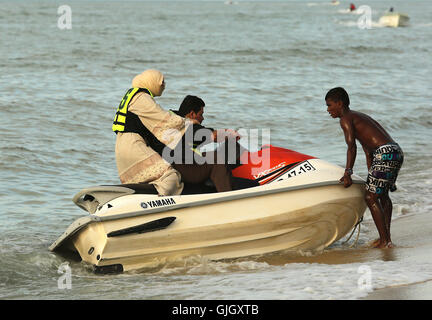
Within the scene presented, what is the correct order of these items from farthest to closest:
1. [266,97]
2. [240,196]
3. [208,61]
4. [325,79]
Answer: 1. [208,61]
2. [325,79]
3. [266,97]
4. [240,196]

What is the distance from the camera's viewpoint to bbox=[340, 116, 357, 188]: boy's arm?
5.76 meters

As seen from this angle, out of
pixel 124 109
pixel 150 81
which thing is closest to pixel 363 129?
pixel 150 81

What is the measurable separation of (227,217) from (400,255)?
1.50m

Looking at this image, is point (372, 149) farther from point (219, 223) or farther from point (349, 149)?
point (219, 223)

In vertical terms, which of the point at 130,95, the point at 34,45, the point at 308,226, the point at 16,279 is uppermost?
the point at 34,45

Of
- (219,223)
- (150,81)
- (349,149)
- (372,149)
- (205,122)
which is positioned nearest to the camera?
(219,223)

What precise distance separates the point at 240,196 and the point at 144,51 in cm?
2448

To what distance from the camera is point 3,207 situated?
25.7 feet

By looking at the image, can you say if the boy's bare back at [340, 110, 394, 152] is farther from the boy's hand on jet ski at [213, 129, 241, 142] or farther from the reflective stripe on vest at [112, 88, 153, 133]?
the reflective stripe on vest at [112, 88, 153, 133]

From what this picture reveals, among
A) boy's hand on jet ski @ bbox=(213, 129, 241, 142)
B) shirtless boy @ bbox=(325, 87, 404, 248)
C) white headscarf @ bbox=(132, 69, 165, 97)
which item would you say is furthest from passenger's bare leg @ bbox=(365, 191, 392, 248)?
white headscarf @ bbox=(132, 69, 165, 97)

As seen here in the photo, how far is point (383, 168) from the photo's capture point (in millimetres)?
5836

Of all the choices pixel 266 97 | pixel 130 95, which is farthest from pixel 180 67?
pixel 130 95

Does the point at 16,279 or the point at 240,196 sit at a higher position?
the point at 240,196
